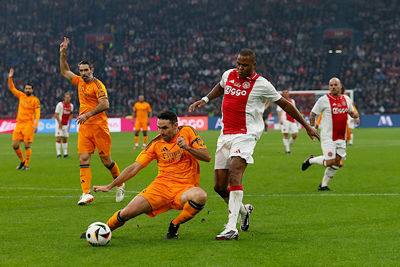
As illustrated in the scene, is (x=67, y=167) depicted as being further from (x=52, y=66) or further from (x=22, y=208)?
(x=52, y=66)

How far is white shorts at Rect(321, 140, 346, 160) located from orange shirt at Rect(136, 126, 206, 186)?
516 cm

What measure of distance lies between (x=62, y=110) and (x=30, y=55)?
1248 inches

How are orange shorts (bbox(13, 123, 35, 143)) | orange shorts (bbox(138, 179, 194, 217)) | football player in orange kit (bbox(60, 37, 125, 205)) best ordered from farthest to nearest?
orange shorts (bbox(13, 123, 35, 143)) < football player in orange kit (bbox(60, 37, 125, 205)) < orange shorts (bbox(138, 179, 194, 217))

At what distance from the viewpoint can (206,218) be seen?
7.93 m

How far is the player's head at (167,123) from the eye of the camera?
20.9 feet

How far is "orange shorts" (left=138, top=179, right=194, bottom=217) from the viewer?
643 cm

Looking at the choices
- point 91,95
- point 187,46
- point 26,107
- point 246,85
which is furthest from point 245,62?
point 187,46

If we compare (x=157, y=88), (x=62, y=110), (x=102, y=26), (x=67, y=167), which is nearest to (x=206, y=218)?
(x=67, y=167)

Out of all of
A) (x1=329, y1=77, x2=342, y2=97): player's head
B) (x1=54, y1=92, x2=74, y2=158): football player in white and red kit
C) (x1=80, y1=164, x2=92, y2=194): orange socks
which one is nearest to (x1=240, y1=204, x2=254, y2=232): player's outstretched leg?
(x1=80, y1=164, x2=92, y2=194): orange socks

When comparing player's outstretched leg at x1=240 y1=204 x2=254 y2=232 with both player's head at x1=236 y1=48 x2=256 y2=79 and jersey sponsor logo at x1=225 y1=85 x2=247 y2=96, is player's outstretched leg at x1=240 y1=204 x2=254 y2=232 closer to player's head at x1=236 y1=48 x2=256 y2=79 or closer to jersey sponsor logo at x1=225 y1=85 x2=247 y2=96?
jersey sponsor logo at x1=225 y1=85 x2=247 y2=96

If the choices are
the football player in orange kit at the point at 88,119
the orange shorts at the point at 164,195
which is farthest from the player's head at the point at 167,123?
the football player in orange kit at the point at 88,119

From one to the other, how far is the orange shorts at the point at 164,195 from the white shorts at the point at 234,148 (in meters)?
0.62

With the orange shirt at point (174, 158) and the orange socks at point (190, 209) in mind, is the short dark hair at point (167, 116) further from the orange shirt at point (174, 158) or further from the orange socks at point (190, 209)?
the orange socks at point (190, 209)

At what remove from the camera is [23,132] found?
15.3 metres
